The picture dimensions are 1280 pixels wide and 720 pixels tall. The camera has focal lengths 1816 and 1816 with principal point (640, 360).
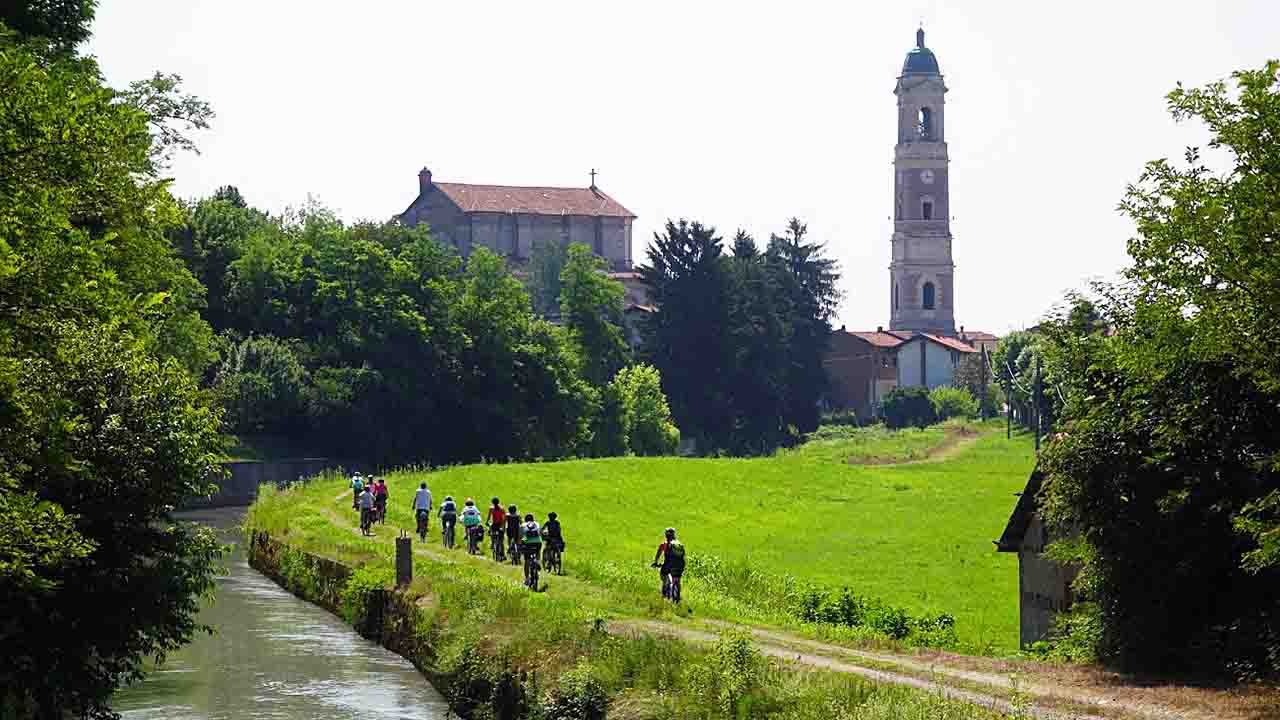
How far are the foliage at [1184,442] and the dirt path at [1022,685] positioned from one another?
1.19 meters

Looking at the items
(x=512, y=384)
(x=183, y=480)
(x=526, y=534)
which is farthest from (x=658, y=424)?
(x=183, y=480)

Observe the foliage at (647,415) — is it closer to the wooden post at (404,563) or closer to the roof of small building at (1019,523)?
the wooden post at (404,563)

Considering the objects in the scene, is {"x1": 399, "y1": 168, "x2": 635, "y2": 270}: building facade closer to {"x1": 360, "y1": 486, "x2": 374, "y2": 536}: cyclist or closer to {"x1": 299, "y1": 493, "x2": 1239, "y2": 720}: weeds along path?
{"x1": 360, "y1": 486, "x2": 374, "y2": 536}: cyclist

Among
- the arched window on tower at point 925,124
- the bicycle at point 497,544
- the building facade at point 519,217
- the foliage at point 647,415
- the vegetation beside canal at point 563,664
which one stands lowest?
the vegetation beside canal at point 563,664

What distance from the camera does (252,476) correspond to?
3120 inches

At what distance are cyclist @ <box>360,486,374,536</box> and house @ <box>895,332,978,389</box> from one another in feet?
366

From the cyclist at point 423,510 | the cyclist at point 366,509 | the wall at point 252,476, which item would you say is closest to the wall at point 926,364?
the wall at point 252,476

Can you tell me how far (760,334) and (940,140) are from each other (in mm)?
55486

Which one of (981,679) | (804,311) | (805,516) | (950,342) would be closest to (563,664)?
(981,679)

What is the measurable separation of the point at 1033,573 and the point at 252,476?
51141 mm

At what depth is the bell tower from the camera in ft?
555

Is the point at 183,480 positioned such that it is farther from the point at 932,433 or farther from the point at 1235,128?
the point at 932,433

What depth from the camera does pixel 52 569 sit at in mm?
24453

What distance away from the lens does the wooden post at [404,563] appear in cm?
3556
